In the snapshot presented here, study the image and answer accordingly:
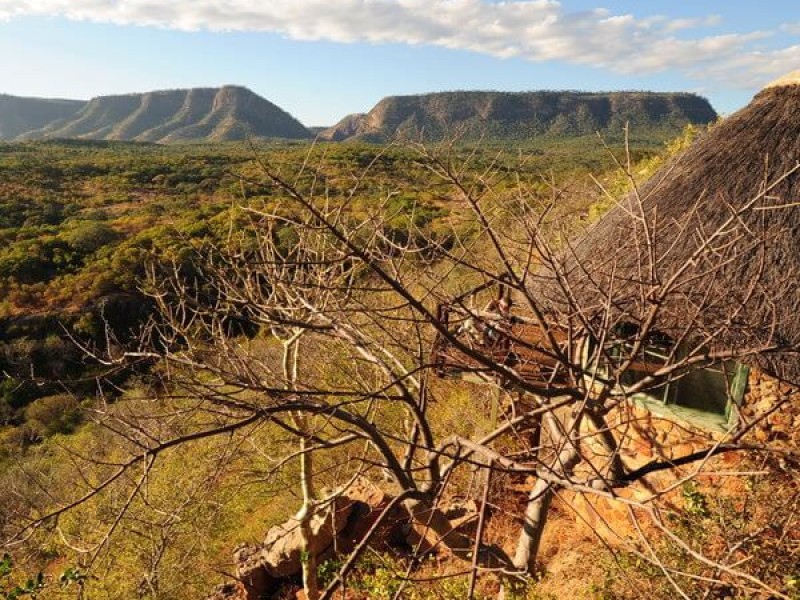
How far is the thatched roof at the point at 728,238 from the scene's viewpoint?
4.30 m

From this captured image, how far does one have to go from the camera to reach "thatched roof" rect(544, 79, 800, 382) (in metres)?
4.30

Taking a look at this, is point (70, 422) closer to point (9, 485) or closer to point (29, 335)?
point (29, 335)

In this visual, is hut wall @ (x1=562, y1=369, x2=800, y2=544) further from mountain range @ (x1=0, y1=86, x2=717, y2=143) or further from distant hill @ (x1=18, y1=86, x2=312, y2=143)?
distant hill @ (x1=18, y1=86, x2=312, y2=143)

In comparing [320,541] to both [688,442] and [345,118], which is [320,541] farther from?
[345,118]

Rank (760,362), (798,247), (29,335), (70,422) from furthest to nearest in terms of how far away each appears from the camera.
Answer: (29,335) < (70,422) < (798,247) < (760,362)

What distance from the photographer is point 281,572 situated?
733 centimetres

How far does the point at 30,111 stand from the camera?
117m

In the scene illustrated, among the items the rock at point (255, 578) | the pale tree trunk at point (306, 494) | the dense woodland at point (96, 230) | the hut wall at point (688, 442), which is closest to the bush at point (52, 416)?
the dense woodland at point (96, 230)

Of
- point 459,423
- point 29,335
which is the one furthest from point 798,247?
point 29,335

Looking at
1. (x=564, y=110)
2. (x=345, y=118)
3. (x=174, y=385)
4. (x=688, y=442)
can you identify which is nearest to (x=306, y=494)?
(x=688, y=442)

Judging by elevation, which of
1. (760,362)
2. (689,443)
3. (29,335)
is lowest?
(29,335)

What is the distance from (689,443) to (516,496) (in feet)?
8.59

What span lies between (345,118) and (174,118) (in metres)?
36.6

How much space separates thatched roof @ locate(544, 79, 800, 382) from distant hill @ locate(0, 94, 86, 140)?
132132 millimetres
